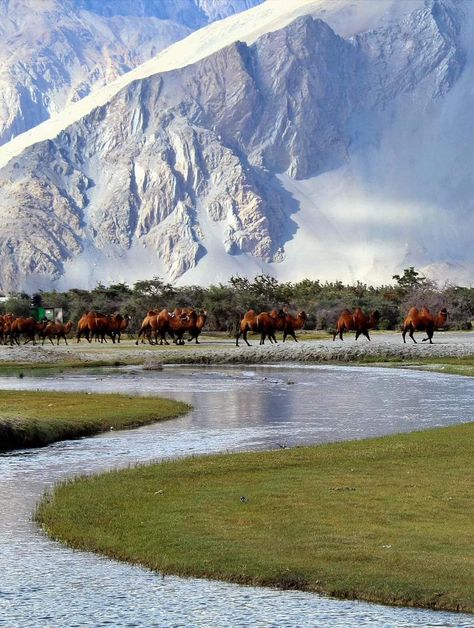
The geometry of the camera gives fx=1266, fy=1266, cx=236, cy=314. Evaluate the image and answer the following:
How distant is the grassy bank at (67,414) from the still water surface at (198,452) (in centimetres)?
70

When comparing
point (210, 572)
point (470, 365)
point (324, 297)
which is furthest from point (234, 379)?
point (324, 297)

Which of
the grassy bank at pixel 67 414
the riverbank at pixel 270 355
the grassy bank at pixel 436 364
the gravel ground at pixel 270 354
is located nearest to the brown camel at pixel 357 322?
the riverbank at pixel 270 355

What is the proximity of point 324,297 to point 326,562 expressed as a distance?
11453 centimetres

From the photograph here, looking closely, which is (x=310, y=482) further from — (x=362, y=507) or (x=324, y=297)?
(x=324, y=297)

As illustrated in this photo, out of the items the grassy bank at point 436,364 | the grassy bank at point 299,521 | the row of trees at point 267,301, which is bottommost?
the grassy bank at point 299,521

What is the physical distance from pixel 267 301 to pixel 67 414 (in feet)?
308

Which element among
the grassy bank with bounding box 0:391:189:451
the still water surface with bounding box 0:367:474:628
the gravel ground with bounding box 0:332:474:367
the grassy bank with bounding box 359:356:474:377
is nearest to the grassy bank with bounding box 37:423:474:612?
the still water surface with bounding box 0:367:474:628

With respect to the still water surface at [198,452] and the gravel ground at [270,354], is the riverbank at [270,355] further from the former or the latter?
the still water surface at [198,452]

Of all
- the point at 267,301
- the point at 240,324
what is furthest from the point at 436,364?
the point at 267,301

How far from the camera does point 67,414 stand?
98.9 feet

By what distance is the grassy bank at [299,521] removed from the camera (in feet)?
43.8

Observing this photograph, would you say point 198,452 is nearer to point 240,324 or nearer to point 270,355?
point 270,355

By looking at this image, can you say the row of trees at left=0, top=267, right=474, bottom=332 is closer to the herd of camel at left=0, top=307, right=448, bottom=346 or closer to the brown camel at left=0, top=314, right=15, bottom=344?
the herd of camel at left=0, top=307, right=448, bottom=346

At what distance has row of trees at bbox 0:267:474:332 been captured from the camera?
106688 mm
